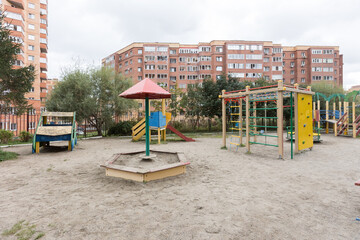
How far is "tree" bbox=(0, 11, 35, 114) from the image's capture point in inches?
342

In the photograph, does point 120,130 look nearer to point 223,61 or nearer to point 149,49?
point 149,49

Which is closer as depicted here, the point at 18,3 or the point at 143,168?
the point at 143,168

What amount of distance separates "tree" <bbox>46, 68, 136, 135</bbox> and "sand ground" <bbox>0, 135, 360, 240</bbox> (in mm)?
10626

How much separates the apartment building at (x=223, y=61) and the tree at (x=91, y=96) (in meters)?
32.9

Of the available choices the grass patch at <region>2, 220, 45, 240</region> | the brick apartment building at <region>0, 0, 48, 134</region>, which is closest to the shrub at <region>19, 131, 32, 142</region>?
the grass patch at <region>2, 220, 45, 240</region>

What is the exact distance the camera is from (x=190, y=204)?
335 cm

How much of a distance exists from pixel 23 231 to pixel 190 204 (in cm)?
245

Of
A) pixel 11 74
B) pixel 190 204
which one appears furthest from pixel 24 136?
pixel 190 204

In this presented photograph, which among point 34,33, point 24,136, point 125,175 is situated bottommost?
point 125,175

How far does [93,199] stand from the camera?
3.58 m

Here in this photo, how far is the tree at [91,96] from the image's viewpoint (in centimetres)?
1555

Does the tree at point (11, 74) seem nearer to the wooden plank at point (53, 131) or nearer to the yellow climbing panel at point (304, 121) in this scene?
the wooden plank at point (53, 131)

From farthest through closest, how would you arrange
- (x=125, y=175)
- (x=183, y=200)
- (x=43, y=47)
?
1. (x=43, y=47)
2. (x=125, y=175)
3. (x=183, y=200)

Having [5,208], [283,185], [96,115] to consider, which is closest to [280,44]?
[96,115]
